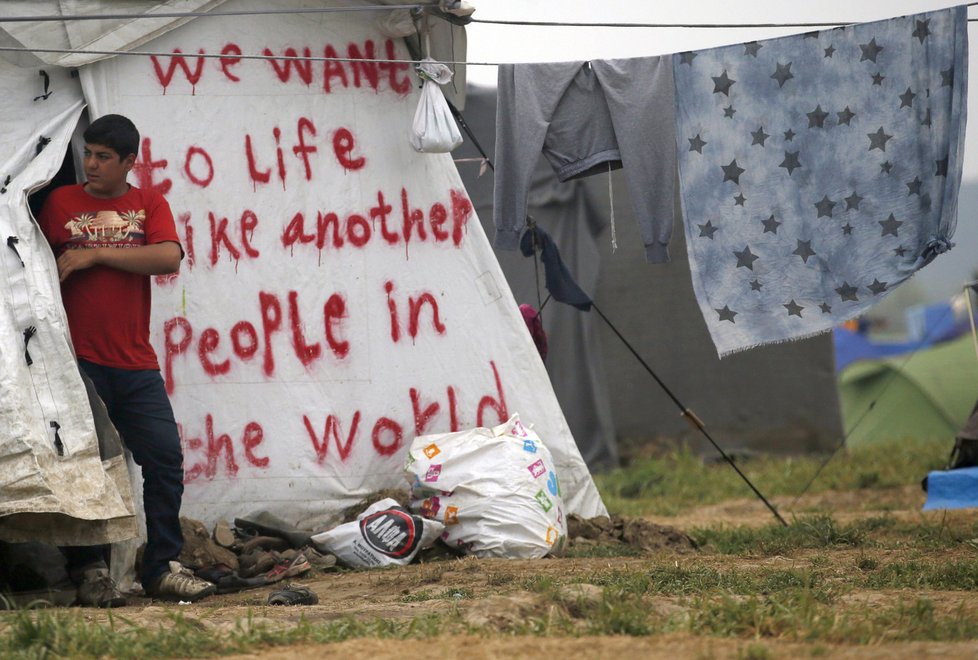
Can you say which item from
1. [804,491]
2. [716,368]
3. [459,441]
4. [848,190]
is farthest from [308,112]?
[716,368]

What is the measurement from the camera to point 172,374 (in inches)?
227

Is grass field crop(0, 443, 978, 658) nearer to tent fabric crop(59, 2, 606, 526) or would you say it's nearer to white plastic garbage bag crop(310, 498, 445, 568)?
white plastic garbage bag crop(310, 498, 445, 568)

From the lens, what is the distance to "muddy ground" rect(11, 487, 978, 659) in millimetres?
3197

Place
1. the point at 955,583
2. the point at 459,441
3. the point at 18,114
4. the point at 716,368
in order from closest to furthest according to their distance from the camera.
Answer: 1. the point at 955,583
2. the point at 18,114
3. the point at 459,441
4. the point at 716,368

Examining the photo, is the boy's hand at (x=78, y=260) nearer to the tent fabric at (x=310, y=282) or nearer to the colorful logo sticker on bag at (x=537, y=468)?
the tent fabric at (x=310, y=282)

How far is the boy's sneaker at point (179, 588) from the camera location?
4832 mm

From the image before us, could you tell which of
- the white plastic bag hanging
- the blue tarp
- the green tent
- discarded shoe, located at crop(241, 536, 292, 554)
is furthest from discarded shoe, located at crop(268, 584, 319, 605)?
the green tent

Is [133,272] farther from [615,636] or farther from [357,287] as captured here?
[615,636]

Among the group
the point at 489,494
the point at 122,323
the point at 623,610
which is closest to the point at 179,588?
the point at 122,323

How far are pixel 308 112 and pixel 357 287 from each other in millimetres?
853

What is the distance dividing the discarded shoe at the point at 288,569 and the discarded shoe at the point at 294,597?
23.6 inches

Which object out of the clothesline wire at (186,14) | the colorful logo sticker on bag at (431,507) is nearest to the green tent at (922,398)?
the colorful logo sticker on bag at (431,507)

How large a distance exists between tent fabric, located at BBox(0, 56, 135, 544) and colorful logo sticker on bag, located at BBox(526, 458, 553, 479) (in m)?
1.82

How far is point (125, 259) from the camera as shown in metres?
4.86
